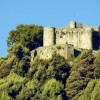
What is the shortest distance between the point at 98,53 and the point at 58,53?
4.18 m

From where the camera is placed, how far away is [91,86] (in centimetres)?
14000

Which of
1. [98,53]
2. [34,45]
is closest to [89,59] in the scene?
[98,53]

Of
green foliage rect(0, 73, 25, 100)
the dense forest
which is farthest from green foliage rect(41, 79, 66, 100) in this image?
green foliage rect(0, 73, 25, 100)

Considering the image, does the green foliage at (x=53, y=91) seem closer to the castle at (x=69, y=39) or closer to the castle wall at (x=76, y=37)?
the castle at (x=69, y=39)

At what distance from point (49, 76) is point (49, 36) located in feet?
27.5

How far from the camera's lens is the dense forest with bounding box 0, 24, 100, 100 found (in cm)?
14050

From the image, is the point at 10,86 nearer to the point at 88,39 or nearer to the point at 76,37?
the point at 76,37

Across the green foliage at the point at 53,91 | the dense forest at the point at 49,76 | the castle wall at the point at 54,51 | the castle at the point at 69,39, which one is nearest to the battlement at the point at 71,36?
the castle at the point at 69,39

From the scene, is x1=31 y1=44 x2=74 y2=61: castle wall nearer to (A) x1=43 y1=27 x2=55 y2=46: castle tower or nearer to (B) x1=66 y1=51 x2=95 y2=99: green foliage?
(B) x1=66 y1=51 x2=95 y2=99: green foliage

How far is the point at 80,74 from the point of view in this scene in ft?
470

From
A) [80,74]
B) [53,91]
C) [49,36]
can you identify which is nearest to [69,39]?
[49,36]

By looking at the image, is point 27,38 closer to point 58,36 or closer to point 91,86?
point 58,36

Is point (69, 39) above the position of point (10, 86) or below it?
above

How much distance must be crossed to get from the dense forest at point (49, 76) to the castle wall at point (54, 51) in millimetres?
803
